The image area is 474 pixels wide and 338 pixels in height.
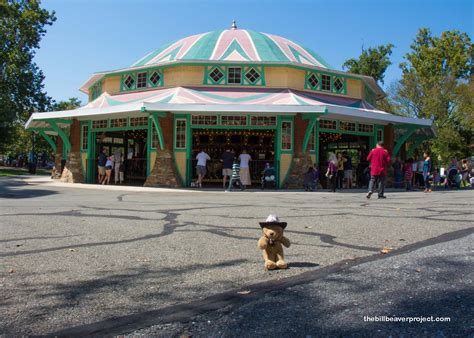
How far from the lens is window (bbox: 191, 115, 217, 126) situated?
19312mm

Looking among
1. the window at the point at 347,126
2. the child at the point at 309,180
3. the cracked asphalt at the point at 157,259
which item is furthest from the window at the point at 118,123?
the cracked asphalt at the point at 157,259

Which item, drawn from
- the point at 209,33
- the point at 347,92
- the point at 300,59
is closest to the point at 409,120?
the point at 347,92

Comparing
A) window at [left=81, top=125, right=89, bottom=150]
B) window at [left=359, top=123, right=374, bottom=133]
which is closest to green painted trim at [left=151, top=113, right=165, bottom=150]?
window at [left=81, top=125, right=89, bottom=150]

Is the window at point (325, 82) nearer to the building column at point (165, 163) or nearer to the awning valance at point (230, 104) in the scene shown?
the awning valance at point (230, 104)

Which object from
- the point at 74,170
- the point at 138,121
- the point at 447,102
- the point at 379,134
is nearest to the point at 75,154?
the point at 74,170

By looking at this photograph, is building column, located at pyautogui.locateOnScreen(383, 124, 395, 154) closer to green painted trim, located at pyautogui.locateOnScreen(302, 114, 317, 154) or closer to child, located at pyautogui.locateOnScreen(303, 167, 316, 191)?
green painted trim, located at pyautogui.locateOnScreen(302, 114, 317, 154)

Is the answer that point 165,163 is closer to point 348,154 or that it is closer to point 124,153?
point 124,153

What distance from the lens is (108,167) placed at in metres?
20.8

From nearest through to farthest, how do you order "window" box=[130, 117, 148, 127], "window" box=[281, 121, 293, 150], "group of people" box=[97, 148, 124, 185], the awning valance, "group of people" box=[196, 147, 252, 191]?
the awning valance
"group of people" box=[196, 147, 252, 191]
"window" box=[281, 121, 293, 150]
"window" box=[130, 117, 148, 127]
"group of people" box=[97, 148, 124, 185]

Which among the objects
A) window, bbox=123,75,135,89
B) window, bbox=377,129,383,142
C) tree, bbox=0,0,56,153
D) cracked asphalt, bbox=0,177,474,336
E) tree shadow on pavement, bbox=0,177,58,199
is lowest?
cracked asphalt, bbox=0,177,474,336

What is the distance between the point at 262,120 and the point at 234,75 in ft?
9.95

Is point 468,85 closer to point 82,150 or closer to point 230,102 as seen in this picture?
point 230,102

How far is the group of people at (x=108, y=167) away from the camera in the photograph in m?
20.9

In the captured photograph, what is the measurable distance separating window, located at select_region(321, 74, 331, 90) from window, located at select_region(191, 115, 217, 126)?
6117 millimetres
